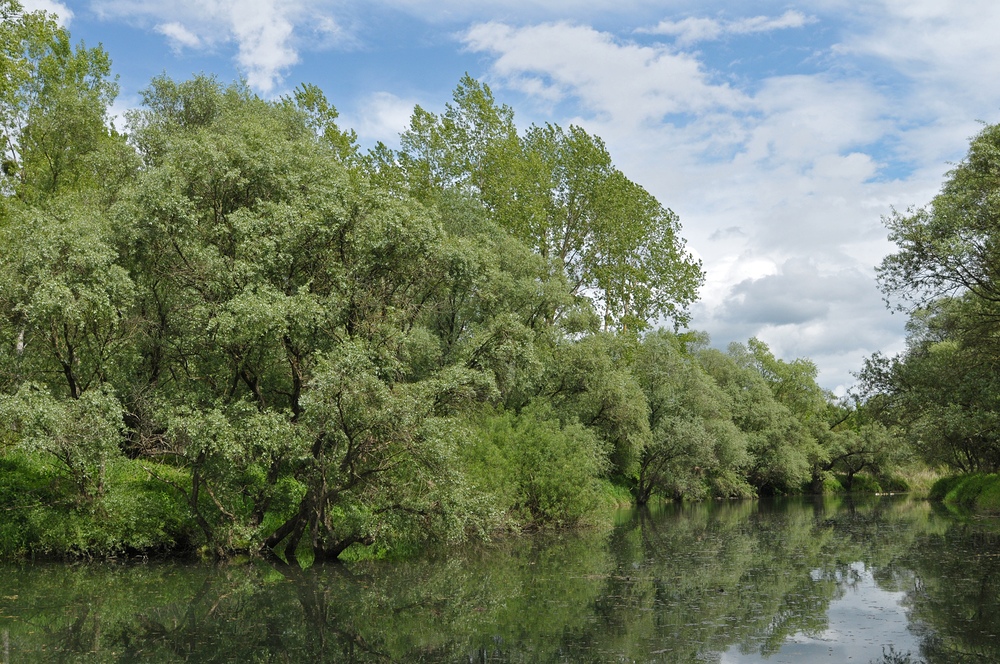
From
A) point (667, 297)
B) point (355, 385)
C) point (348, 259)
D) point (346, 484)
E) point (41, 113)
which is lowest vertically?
point (346, 484)

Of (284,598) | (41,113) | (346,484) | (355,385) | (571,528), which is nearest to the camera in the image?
(284,598)

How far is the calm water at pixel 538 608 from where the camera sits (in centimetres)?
1326

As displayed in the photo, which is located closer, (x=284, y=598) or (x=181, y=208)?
(x=284, y=598)

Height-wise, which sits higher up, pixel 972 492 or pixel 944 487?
pixel 972 492

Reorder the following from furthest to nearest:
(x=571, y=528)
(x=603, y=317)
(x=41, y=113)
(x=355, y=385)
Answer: (x=603, y=317) → (x=41, y=113) → (x=571, y=528) → (x=355, y=385)

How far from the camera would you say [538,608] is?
672 inches

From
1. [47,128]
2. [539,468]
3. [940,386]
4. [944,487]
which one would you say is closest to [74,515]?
[539,468]

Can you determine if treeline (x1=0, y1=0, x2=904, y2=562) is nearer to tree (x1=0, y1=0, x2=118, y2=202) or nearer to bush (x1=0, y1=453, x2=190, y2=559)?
bush (x1=0, y1=453, x2=190, y2=559)

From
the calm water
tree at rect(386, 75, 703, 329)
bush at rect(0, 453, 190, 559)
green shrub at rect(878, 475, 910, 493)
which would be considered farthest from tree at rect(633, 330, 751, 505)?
green shrub at rect(878, 475, 910, 493)

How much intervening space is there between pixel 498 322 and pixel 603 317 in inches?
812

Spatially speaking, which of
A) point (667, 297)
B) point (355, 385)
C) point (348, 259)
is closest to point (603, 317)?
point (667, 297)

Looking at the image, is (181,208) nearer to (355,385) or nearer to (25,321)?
(25,321)

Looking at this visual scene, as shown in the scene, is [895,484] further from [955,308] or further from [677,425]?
[955,308]

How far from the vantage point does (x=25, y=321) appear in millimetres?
22812
